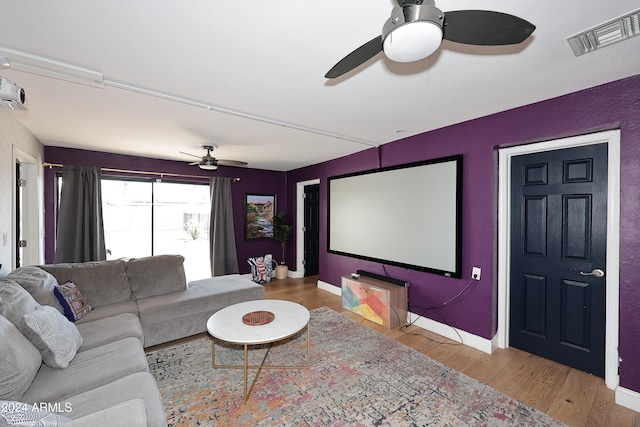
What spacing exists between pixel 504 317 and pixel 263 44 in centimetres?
334

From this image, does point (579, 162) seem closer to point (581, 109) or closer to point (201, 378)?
point (581, 109)

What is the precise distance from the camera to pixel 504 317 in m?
2.79

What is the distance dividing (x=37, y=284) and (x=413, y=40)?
3187 mm

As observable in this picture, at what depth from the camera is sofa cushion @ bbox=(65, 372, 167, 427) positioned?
1.30 m

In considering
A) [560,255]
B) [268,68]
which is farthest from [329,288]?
[268,68]

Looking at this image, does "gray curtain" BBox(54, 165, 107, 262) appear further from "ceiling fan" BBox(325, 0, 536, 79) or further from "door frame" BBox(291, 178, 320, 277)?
"ceiling fan" BBox(325, 0, 536, 79)

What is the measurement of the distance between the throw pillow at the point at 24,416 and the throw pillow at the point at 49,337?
0.76 meters

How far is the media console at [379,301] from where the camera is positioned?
10.8 ft

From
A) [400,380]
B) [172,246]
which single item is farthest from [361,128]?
[172,246]

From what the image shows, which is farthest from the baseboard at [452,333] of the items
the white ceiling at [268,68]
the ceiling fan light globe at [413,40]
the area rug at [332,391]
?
the ceiling fan light globe at [413,40]

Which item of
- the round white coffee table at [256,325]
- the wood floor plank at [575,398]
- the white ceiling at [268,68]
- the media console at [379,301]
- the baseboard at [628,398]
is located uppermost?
the white ceiling at [268,68]

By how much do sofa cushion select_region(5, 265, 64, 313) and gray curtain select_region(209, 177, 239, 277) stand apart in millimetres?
2718

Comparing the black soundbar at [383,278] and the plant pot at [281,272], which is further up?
the black soundbar at [383,278]

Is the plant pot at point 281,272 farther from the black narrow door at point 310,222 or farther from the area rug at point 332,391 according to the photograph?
the area rug at point 332,391
